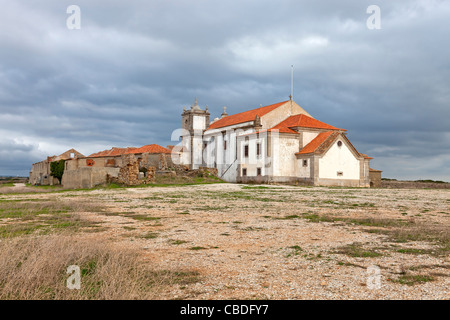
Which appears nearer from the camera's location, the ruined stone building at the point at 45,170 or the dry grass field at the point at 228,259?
the dry grass field at the point at 228,259

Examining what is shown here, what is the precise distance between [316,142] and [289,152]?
3.39 m

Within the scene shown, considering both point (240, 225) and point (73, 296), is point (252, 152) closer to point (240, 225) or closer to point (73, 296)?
point (240, 225)

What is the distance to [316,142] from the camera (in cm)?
4269

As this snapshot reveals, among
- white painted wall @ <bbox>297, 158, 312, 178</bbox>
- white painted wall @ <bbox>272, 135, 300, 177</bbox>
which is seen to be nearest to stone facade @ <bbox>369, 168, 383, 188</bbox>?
white painted wall @ <bbox>297, 158, 312, 178</bbox>

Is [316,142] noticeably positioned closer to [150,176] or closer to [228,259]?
[150,176]

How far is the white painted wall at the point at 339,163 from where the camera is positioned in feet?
133

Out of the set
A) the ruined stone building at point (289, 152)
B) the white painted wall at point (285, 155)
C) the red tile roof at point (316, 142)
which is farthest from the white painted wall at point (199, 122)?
the red tile roof at point (316, 142)

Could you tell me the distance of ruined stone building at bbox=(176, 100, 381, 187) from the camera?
134 ft

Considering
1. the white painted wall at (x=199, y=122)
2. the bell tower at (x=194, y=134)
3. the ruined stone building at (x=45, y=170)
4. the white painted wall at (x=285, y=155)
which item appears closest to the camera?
the white painted wall at (x=285, y=155)

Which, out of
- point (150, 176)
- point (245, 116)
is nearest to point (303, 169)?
point (245, 116)

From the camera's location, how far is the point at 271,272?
17.2ft

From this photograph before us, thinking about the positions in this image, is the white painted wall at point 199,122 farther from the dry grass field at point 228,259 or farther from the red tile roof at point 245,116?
the dry grass field at point 228,259

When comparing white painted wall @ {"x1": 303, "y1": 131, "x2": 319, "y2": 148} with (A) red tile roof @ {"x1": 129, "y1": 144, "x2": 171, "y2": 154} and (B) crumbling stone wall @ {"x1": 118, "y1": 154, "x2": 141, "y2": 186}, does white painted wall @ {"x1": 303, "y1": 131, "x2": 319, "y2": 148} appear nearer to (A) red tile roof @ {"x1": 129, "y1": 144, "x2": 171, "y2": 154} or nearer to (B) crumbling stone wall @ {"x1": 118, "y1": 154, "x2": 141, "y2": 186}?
(B) crumbling stone wall @ {"x1": 118, "y1": 154, "x2": 141, "y2": 186}

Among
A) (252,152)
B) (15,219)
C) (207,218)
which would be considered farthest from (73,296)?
(252,152)
